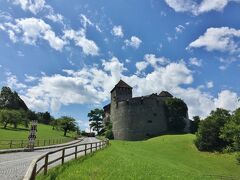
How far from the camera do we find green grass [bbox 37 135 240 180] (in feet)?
52.1

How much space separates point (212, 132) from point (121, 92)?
6395cm

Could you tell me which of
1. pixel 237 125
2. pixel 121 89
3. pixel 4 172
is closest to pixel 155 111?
pixel 121 89

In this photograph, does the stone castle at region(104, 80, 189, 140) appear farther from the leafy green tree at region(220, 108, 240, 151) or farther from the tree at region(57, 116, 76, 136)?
the leafy green tree at region(220, 108, 240, 151)

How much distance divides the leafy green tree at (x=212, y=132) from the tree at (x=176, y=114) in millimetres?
32796

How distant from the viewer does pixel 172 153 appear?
5506 centimetres

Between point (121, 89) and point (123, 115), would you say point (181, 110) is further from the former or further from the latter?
point (121, 89)

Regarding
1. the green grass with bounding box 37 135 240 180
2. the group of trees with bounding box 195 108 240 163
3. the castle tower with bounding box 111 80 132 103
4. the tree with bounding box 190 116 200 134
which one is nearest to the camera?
the green grass with bounding box 37 135 240 180

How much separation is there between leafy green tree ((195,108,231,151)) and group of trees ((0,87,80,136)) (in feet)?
174

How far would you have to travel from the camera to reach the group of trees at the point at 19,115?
9725 cm

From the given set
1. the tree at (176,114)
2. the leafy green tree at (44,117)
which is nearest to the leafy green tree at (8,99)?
the leafy green tree at (44,117)

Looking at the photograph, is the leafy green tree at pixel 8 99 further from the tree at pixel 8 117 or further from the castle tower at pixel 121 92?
the castle tower at pixel 121 92

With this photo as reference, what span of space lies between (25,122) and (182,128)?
48.7m

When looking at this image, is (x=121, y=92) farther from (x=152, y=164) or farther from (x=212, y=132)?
(x=152, y=164)

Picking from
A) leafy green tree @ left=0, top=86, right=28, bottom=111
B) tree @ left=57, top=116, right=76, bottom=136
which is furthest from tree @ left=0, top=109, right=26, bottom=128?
leafy green tree @ left=0, top=86, right=28, bottom=111
